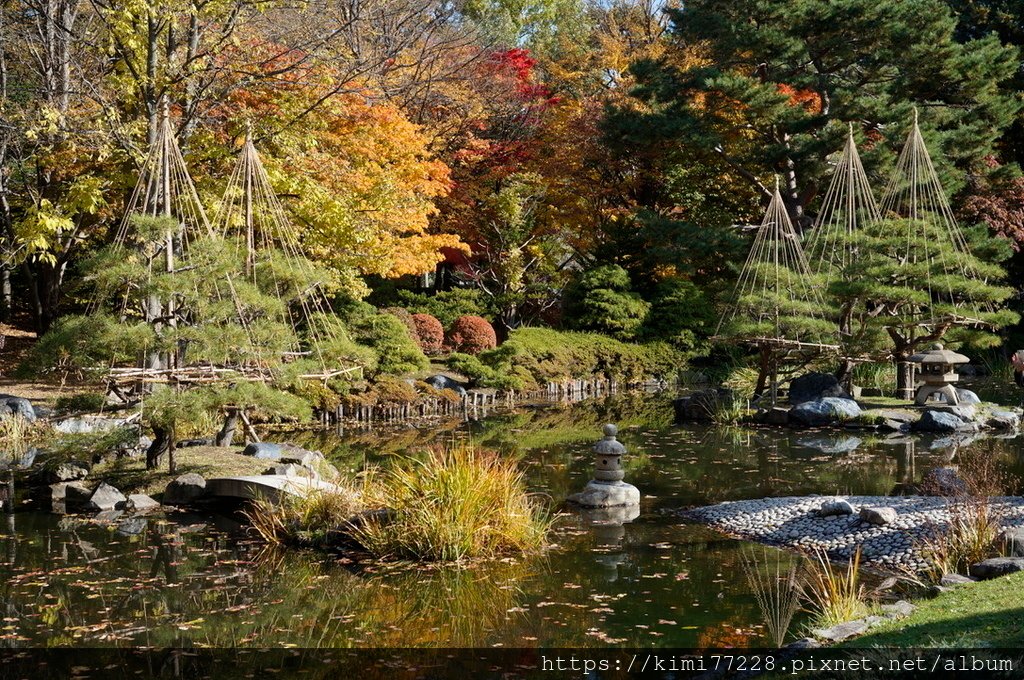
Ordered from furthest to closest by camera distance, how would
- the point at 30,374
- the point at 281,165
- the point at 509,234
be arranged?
the point at 509,234 < the point at 281,165 < the point at 30,374

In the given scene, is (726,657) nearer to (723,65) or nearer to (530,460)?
(530,460)

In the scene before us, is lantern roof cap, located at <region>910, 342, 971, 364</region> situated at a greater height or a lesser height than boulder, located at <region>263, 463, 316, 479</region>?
greater

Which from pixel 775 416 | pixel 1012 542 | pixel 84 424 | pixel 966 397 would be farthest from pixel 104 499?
pixel 966 397

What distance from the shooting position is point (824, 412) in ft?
50.3

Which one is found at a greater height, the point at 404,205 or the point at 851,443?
the point at 404,205

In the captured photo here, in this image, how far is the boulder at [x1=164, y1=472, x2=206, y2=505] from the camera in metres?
9.83

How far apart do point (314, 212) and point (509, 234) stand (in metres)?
9.23

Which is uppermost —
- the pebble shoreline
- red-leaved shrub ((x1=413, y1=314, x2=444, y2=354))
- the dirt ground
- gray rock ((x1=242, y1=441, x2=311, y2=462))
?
red-leaved shrub ((x1=413, y1=314, x2=444, y2=354))

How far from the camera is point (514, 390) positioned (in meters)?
19.8

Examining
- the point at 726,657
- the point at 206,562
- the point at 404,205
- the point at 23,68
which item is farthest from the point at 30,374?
the point at 23,68

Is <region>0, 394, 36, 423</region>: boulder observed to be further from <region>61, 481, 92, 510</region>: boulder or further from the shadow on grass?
the shadow on grass

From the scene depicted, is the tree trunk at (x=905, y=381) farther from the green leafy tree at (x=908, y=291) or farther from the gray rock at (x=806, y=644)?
the gray rock at (x=806, y=644)

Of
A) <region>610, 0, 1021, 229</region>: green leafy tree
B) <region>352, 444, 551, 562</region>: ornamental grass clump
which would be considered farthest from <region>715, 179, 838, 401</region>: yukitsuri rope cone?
<region>352, 444, 551, 562</region>: ornamental grass clump

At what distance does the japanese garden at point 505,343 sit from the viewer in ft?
21.4
